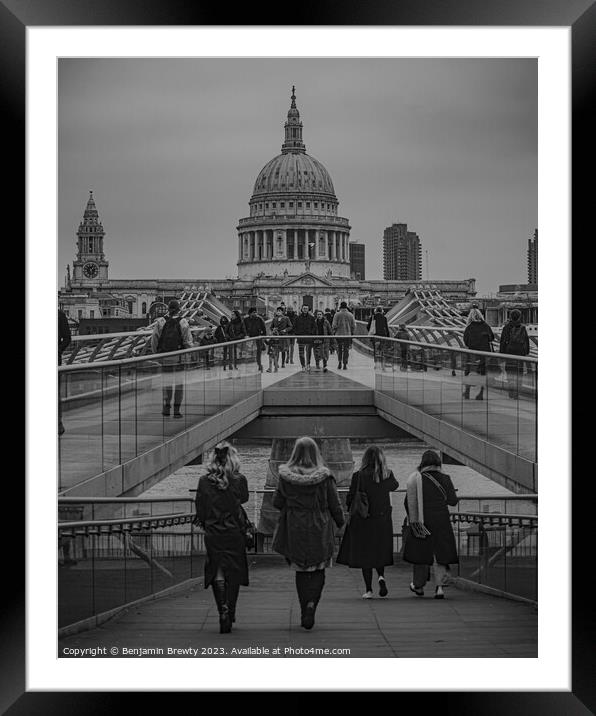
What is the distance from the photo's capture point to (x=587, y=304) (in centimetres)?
836

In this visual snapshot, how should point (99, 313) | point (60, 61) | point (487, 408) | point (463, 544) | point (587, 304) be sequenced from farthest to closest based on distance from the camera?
point (99, 313)
point (487, 408)
point (463, 544)
point (60, 61)
point (587, 304)

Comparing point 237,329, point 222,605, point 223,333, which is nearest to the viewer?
point 222,605

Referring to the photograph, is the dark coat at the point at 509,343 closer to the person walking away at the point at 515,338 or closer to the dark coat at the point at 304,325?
the person walking away at the point at 515,338

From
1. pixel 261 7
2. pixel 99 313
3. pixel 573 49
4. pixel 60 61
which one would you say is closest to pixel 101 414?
pixel 60 61

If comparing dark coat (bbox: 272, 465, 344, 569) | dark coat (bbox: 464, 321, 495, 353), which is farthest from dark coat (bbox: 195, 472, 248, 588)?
dark coat (bbox: 464, 321, 495, 353)

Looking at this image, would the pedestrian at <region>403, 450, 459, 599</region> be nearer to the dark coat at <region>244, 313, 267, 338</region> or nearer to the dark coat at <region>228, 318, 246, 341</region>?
the dark coat at <region>228, 318, 246, 341</region>

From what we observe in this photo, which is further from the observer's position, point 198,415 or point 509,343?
point 198,415

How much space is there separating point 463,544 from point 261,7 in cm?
499

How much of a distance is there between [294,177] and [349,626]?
142 metres

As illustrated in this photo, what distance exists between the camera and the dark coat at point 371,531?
398 inches

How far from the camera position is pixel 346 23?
336 inches

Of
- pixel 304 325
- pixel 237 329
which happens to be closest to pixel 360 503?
pixel 237 329

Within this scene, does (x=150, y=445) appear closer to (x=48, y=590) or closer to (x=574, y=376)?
(x=48, y=590)

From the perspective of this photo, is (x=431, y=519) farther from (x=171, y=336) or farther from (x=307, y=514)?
(x=171, y=336)
